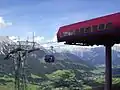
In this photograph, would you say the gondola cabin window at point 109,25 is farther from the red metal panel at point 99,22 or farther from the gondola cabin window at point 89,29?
the red metal panel at point 99,22

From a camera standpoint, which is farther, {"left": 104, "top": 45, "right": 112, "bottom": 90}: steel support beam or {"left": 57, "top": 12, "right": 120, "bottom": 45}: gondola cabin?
{"left": 104, "top": 45, "right": 112, "bottom": 90}: steel support beam

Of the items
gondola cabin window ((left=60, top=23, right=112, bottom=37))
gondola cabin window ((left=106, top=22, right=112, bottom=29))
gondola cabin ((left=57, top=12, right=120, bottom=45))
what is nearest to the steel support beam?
gondola cabin ((left=57, top=12, right=120, bottom=45))

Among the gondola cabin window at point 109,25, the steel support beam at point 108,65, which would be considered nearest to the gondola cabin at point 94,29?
the gondola cabin window at point 109,25

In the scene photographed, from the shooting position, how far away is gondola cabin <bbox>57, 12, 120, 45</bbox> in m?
27.1

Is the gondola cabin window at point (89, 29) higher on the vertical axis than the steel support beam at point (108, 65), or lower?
higher

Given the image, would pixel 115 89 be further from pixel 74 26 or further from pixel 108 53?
pixel 74 26

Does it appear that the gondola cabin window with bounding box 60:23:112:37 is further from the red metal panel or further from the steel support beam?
the steel support beam

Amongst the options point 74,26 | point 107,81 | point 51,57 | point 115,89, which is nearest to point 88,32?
point 74,26

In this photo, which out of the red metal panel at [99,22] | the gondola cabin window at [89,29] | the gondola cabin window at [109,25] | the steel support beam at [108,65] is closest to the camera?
the red metal panel at [99,22]

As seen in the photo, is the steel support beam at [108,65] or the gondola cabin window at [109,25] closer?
the gondola cabin window at [109,25]

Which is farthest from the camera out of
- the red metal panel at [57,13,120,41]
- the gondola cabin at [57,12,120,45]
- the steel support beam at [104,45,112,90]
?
the steel support beam at [104,45,112,90]

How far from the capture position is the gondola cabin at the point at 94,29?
27.1 metres

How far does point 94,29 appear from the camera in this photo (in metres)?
29.9

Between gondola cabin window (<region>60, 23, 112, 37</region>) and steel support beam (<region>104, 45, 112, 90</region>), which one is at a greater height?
gondola cabin window (<region>60, 23, 112, 37</region>)
